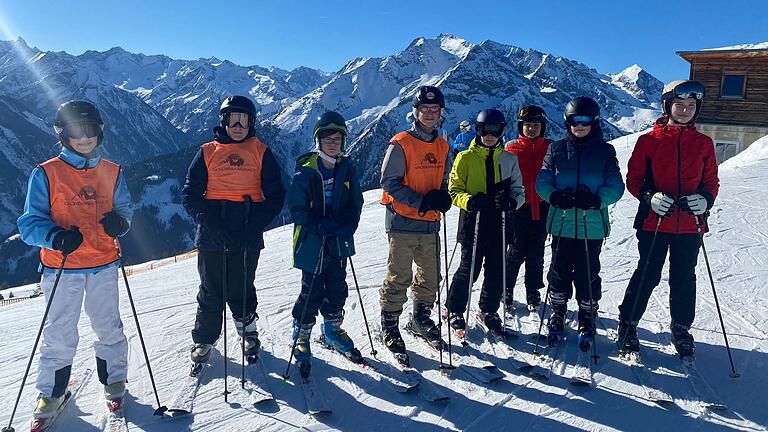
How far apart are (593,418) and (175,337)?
4230 millimetres

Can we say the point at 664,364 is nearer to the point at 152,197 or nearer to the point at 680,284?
the point at 680,284

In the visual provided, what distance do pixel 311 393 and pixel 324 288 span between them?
928mm

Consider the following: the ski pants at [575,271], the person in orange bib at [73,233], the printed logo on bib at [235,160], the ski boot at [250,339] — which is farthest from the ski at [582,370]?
the person in orange bib at [73,233]

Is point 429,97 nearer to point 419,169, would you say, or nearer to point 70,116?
point 419,169

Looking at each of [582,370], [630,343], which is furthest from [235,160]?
[630,343]

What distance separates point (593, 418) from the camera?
136 inches

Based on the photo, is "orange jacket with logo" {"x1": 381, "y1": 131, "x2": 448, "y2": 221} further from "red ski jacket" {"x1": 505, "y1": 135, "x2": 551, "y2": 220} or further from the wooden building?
the wooden building

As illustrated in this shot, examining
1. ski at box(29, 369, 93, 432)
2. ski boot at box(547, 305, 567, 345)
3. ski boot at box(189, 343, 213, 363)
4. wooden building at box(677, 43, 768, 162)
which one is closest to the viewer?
ski at box(29, 369, 93, 432)

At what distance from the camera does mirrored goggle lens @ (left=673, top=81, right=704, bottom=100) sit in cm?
388

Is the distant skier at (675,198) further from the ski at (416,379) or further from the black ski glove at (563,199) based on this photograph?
the ski at (416,379)

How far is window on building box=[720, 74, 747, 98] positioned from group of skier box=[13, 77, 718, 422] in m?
22.5

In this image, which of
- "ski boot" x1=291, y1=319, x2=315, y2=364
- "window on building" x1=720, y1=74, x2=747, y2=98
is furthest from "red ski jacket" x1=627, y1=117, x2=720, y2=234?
"window on building" x1=720, y1=74, x2=747, y2=98

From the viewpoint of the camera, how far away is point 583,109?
416 cm

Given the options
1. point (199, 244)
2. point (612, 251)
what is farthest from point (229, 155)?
point (612, 251)
